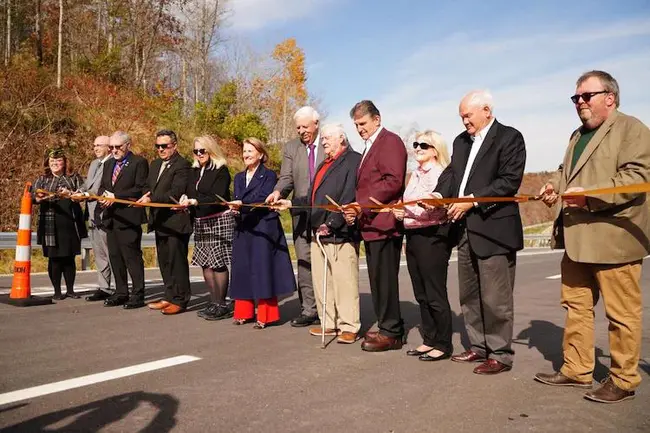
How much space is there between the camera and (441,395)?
4652 millimetres

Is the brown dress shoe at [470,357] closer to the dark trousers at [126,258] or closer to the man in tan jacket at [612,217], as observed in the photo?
the man in tan jacket at [612,217]

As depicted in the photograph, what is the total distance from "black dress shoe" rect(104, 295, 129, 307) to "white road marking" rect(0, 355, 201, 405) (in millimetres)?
3210

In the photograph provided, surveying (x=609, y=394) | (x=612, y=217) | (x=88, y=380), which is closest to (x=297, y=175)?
(x=88, y=380)

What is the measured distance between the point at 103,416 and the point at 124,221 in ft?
16.1

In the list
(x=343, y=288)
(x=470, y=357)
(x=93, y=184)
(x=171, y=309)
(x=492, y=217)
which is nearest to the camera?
(x=492, y=217)

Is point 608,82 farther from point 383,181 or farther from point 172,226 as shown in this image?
point 172,226

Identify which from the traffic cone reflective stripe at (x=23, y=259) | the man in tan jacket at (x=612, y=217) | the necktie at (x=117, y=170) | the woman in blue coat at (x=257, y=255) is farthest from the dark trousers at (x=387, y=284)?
the traffic cone reflective stripe at (x=23, y=259)

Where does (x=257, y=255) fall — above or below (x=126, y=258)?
→ above

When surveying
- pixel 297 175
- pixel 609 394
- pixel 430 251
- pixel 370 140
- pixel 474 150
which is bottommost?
pixel 609 394

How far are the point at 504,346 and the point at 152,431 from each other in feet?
9.57

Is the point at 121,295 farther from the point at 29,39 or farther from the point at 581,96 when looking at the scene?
the point at 29,39

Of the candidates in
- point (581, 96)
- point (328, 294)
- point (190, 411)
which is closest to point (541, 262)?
point (328, 294)

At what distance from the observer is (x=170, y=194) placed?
8211mm

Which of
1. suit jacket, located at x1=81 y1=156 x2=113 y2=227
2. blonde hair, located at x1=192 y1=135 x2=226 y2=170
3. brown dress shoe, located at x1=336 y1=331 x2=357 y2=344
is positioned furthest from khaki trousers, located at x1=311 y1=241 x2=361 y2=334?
suit jacket, located at x1=81 y1=156 x2=113 y2=227
